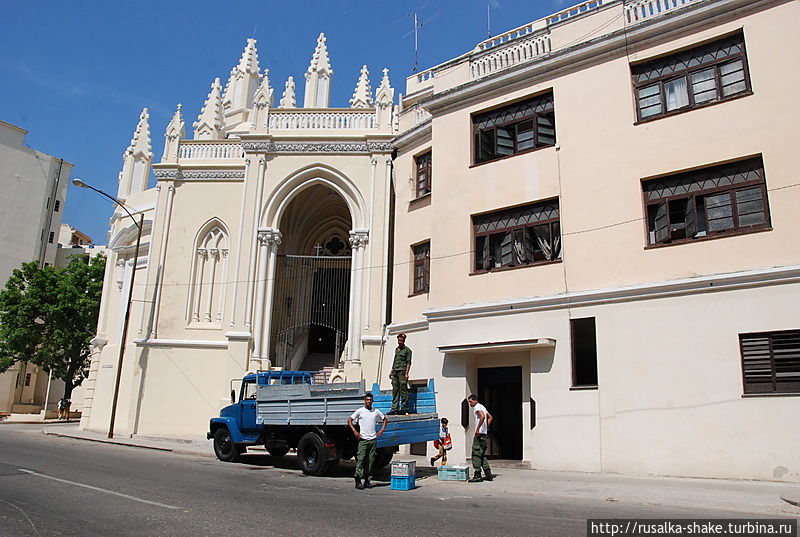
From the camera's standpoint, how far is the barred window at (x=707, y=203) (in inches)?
488

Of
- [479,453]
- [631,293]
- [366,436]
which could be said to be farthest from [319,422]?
[631,293]

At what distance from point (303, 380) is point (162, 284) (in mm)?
11509

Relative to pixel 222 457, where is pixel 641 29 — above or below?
above

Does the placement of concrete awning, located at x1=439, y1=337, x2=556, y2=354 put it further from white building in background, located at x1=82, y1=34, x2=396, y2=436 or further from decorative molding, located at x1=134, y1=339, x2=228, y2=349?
decorative molding, located at x1=134, y1=339, x2=228, y2=349

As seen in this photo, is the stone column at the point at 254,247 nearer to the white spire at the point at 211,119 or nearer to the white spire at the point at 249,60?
the white spire at the point at 211,119

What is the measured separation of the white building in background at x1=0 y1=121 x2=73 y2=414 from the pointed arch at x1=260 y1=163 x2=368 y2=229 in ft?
101

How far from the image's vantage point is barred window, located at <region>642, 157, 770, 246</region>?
40.7 feet

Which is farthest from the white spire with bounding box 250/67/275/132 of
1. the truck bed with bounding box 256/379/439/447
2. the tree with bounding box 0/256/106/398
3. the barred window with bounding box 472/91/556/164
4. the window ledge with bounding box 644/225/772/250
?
the tree with bounding box 0/256/106/398

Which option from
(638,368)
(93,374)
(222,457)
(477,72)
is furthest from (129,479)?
(93,374)

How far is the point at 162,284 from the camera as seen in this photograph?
2417 cm

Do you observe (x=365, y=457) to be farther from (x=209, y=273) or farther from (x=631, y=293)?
(x=209, y=273)

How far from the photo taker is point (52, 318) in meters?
35.8

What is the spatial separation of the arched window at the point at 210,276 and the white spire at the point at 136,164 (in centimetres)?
876

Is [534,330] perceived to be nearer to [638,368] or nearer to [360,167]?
[638,368]
